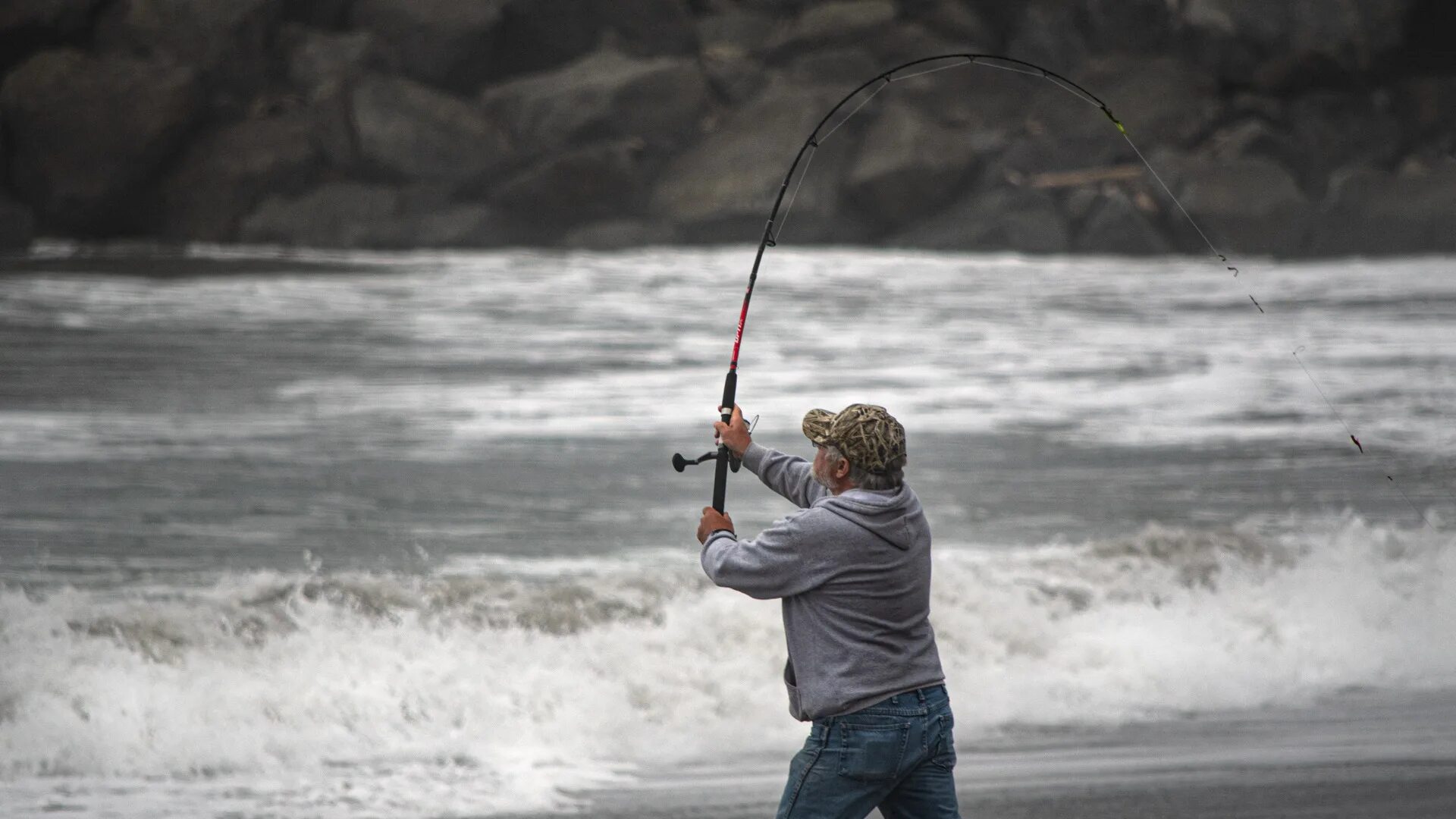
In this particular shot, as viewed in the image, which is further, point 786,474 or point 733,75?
point 733,75

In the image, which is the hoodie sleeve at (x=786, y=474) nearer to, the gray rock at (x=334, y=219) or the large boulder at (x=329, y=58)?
the gray rock at (x=334, y=219)

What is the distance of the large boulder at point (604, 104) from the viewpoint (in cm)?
2609

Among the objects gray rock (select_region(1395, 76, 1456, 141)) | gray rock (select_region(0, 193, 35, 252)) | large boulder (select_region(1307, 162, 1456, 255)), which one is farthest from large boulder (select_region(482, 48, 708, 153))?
gray rock (select_region(1395, 76, 1456, 141))

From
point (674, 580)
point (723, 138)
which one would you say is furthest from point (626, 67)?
point (674, 580)

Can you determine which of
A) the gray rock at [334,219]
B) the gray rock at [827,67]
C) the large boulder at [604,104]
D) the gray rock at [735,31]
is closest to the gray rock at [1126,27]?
the gray rock at [827,67]

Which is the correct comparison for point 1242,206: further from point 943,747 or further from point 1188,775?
point 943,747

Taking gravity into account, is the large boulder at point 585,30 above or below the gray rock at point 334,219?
above

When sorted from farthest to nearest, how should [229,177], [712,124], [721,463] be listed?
[712,124]
[229,177]
[721,463]

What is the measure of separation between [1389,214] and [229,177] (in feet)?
61.4

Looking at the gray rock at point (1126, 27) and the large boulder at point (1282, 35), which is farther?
the large boulder at point (1282, 35)

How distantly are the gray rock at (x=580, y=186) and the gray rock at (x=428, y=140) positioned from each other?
640 millimetres

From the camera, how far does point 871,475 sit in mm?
2125

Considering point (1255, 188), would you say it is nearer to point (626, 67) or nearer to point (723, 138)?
point (723, 138)

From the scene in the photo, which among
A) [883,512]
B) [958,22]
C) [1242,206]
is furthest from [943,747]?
[958,22]
